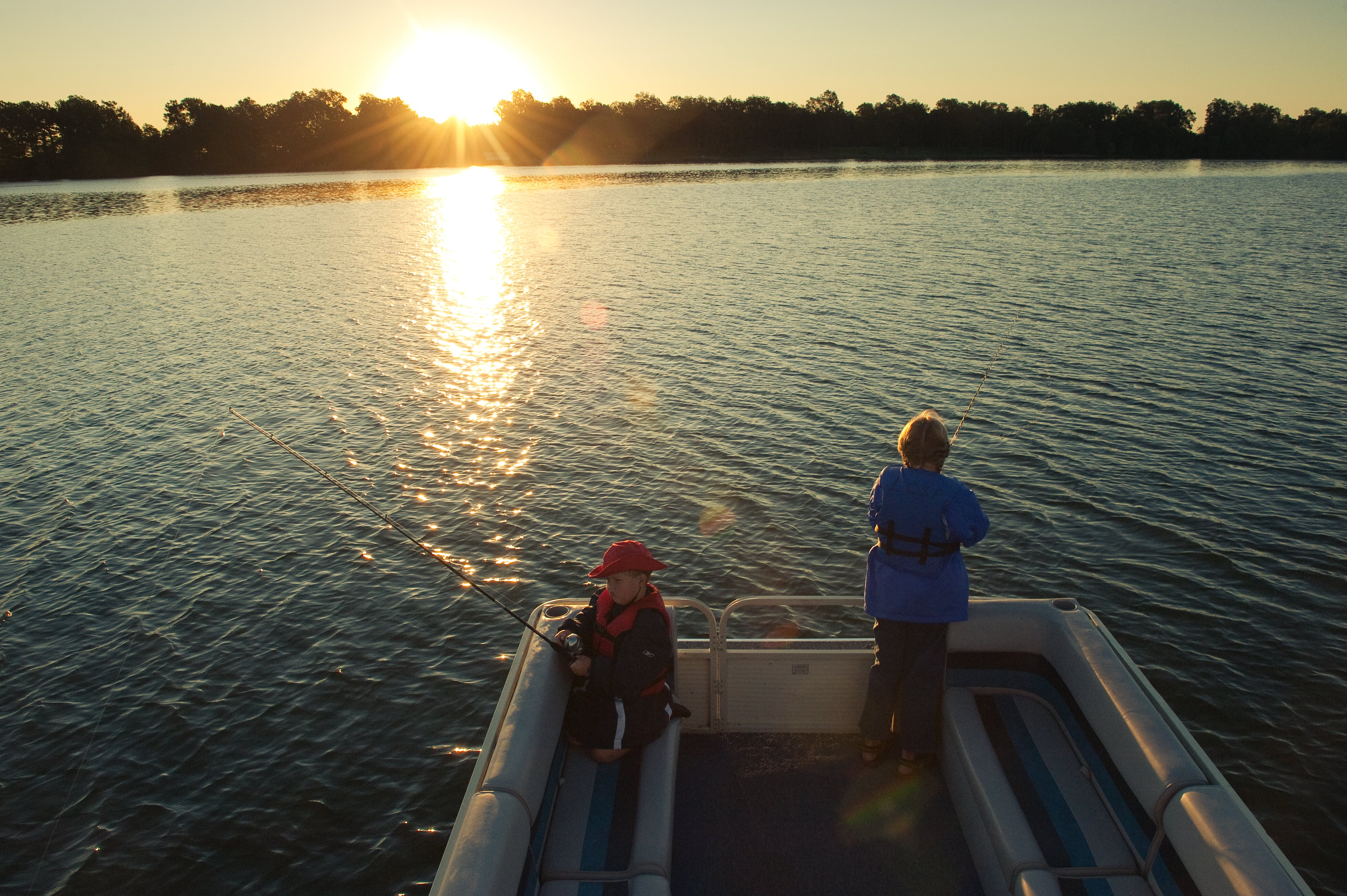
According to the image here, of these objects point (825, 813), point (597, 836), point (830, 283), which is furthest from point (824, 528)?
point (830, 283)

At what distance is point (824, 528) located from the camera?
1198 cm

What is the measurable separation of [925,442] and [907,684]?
4.83ft

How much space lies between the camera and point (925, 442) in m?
4.61

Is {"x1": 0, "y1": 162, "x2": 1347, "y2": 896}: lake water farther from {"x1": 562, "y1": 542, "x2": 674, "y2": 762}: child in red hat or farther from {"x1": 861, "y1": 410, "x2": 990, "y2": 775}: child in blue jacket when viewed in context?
{"x1": 861, "y1": 410, "x2": 990, "y2": 775}: child in blue jacket

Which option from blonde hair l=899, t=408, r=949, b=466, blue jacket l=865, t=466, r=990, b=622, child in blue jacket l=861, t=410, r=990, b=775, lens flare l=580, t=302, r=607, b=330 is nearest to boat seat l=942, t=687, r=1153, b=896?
child in blue jacket l=861, t=410, r=990, b=775

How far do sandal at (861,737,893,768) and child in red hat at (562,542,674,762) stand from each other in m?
1.27

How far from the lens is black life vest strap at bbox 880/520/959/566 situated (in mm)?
4629

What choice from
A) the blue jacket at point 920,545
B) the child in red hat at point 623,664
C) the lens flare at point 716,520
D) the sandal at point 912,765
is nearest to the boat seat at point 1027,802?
the sandal at point 912,765

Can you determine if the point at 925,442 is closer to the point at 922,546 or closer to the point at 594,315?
the point at 922,546

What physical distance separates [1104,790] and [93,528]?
14058 millimetres

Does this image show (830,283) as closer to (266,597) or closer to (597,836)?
(266,597)

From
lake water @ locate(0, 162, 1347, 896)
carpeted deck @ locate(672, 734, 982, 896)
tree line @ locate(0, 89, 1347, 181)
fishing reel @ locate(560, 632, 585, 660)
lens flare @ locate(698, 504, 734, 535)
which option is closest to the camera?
carpeted deck @ locate(672, 734, 982, 896)

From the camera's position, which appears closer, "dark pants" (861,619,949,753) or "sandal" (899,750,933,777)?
"dark pants" (861,619,949,753)

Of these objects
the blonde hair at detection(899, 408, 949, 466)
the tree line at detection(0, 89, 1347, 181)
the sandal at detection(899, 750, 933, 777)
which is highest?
the tree line at detection(0, 89, 1347, 181)
